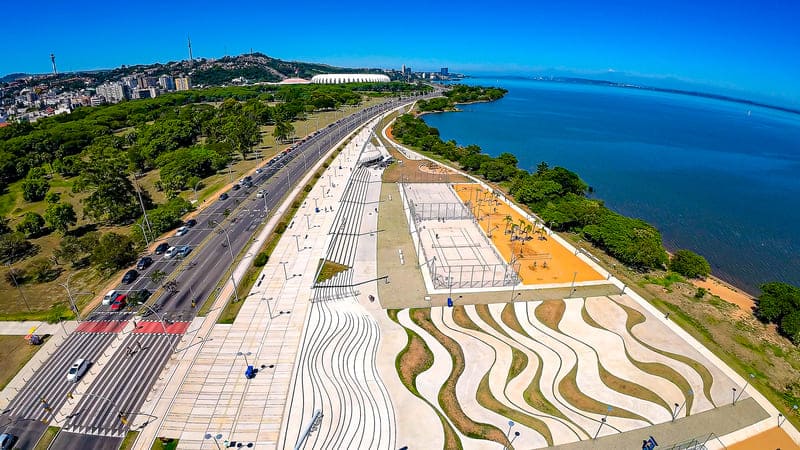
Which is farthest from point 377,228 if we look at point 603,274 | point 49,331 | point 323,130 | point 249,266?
point 323,130

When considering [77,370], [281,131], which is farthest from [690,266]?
[281,131]

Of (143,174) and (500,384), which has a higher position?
(143,174)

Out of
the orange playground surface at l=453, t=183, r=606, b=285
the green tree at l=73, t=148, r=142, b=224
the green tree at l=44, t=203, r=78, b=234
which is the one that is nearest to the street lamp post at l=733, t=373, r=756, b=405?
the orange playground surface at l=453, t=183, r=606, b=285

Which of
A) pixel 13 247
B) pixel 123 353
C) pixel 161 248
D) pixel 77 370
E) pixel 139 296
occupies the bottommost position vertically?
pixel 123 353

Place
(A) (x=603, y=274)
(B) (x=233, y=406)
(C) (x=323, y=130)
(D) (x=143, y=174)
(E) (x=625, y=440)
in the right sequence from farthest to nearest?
(C) (x=323, y=130), (D) (x=143, y=174), (A) (x=603, y=274), (B) (x=233, y=406), (E) (x=625, y=440)

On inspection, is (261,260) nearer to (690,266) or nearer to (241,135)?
(690,266)

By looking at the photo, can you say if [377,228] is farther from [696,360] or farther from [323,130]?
[323,130]

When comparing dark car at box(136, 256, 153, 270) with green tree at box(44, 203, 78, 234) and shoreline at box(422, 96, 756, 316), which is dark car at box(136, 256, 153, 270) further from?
shoreline at box(422, 96, 756, 316)
